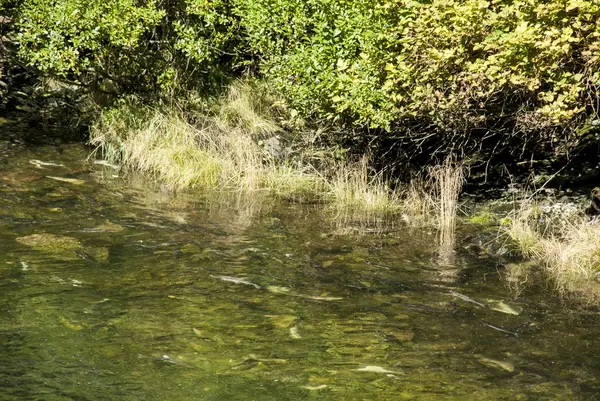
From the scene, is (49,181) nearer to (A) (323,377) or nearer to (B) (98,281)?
(B) (98,281)

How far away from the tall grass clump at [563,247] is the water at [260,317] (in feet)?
1.24

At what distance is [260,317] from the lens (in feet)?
21.4

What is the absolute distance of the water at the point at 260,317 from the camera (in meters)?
5.25

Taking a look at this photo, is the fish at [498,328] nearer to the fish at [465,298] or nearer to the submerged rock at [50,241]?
the fish at [465,298]

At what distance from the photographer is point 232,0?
1370cm

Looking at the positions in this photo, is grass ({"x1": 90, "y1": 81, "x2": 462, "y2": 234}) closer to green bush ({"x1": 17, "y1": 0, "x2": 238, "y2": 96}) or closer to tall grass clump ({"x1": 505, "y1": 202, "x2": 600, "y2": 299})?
green bush ({"x1": 17, "y1": 0, "x2": 238, "y2": 96})

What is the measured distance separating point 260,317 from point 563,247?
3.95 m

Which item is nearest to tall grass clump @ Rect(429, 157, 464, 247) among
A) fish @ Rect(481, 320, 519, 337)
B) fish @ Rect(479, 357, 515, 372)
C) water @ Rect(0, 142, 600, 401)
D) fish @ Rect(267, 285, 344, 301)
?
water @ Rect(0, 142, 600, 401)

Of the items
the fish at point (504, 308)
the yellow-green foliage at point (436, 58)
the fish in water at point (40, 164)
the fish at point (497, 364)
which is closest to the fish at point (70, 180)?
the fish in water at point (40, 164)

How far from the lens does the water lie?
207 inches

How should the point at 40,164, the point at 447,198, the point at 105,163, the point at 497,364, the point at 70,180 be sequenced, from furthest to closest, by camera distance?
the point at 105,163 < the point at 40,164 < the point at 70,180 < the point at 447,198 < the point at 497,364

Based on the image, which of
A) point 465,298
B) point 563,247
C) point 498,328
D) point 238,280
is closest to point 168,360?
point 238,280

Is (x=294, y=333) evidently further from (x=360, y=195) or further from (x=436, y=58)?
(x=360, y=195)

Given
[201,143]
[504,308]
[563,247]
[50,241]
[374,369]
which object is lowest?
[374,369]
